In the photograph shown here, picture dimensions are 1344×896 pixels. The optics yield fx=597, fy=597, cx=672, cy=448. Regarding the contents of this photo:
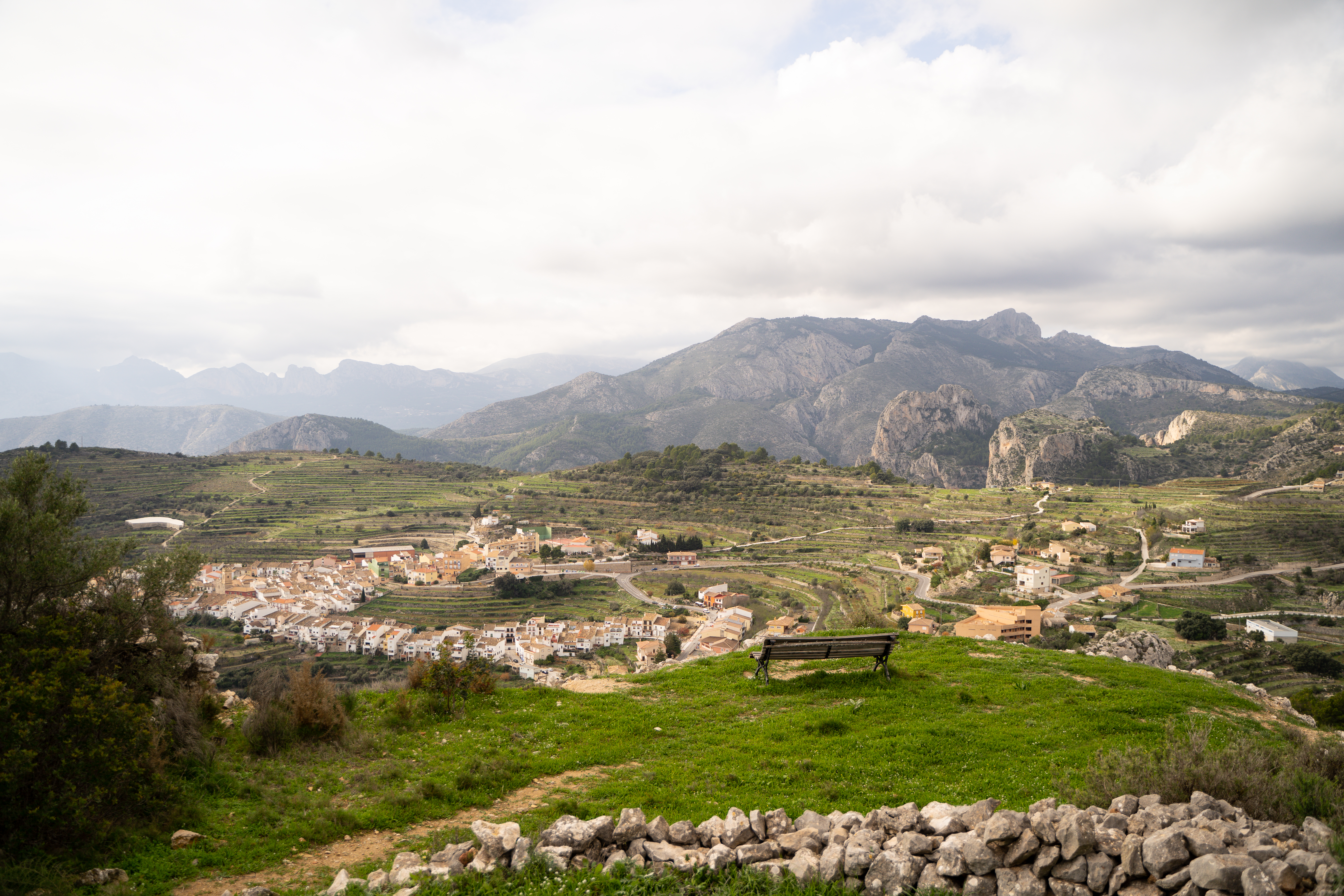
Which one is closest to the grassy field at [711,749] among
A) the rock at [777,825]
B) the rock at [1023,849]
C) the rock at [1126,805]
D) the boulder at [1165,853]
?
the rock at [777,825]

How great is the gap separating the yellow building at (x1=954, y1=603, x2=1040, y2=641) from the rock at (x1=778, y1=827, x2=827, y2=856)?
31160mm

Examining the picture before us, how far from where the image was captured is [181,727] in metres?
7.65

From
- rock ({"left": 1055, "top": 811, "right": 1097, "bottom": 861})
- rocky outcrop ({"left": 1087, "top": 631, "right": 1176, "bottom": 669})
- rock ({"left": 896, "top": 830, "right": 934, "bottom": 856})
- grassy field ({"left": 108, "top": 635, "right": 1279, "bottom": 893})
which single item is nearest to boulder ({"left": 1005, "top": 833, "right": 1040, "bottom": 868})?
rock ({"left": 1055, "top": 811, "right": 1097, "bottom": 861})

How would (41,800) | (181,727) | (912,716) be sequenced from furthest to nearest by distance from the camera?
(912,716)
(181,727)
(41,800)

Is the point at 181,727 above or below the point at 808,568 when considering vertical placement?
above

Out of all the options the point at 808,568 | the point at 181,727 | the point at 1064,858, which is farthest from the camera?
the point at 808,568

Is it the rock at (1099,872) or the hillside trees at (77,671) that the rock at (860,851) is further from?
the hillside trees at (77,671)

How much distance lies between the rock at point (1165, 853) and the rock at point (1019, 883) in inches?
26.6

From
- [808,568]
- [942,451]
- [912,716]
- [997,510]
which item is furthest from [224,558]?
[942,451]

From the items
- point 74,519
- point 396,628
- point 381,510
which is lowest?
point 396,628

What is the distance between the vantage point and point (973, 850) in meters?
4.39

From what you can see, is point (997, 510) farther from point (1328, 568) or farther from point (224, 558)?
point (224, 558)

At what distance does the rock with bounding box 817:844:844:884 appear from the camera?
462 cm

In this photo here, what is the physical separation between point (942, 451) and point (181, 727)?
686 feet
